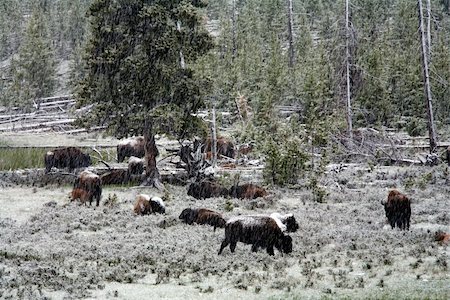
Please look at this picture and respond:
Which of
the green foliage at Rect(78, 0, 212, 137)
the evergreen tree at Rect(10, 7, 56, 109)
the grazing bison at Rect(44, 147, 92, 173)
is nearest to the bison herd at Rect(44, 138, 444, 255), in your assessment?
the grazing bison at Rect(44, 147, 92, 173)

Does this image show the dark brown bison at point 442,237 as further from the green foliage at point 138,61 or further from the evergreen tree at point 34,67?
the evergreen tree at point 34,67

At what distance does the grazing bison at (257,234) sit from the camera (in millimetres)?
14211

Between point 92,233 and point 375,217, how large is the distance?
7830mm

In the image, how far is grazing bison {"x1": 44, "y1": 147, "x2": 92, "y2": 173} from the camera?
27578mm

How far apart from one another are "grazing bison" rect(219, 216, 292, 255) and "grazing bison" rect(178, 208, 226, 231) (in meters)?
3.02

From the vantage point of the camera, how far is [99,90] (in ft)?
80.8

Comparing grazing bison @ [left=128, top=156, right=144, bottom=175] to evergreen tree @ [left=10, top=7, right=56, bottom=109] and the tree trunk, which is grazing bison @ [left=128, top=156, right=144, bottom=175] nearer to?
the tree trunk

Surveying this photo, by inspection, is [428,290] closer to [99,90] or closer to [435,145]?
[99,90]

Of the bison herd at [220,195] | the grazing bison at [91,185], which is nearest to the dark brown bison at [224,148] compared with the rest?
the bison herd at [220,195]

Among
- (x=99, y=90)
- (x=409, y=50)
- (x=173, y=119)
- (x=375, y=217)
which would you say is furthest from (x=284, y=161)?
A: (x=409, y=50)

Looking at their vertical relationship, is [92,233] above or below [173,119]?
below

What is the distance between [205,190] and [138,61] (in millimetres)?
5499

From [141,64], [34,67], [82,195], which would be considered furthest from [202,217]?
[34,67]

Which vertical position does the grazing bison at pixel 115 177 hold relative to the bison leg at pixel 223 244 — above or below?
below
